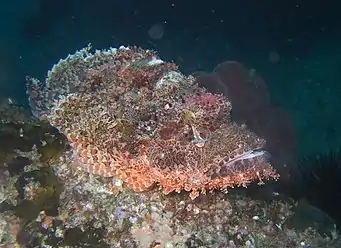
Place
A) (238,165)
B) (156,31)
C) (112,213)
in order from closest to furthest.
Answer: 1. (238,165)
2. (112,213)
3. (156,31)

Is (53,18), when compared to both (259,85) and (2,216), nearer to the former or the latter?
(259,85)

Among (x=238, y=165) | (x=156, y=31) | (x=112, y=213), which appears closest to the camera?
(x=238, y=165)

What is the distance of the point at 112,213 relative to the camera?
11.1 feet

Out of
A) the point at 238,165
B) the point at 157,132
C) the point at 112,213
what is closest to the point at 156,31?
the point at 112,213

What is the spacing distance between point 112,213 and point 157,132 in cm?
94

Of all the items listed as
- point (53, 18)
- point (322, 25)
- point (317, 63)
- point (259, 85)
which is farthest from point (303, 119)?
point (53, 18)

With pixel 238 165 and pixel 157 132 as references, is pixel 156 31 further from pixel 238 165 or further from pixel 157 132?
pixel 238 165

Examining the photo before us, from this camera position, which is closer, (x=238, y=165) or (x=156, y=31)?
(x=238, y=165)

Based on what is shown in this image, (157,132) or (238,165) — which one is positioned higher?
(157,132)

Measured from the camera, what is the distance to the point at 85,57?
13.9 feet

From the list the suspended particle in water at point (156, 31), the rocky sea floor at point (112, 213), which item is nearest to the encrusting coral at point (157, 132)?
the rocky sea floor at point (112, 213)

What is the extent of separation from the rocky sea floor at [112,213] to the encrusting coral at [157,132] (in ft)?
0.86

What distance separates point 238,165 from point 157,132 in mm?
663

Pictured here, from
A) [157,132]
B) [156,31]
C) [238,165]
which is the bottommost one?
[238,165]
